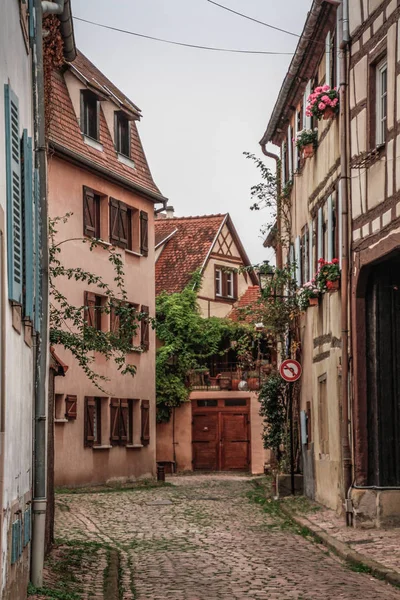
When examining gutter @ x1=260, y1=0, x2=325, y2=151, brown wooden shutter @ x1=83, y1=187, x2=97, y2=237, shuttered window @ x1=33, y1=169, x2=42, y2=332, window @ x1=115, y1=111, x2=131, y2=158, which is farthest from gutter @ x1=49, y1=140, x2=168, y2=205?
shuttered window @ x1=33, y1=169, x2=42, y2=332

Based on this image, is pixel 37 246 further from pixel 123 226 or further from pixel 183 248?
pixel 183 248

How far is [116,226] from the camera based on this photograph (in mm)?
31266

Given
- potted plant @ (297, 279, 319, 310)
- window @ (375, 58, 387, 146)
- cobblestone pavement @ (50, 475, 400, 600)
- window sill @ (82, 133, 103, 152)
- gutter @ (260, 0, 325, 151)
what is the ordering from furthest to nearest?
1. window sill @ (82, 133, 103, 152)
2. potted plant @ (297, 279, 319, 310)
3. gutter @ (260, 0, 325, 151)
4. window @ (375, 58, 387, 146)
5. cobblestone pavement @ (50, 475, 400, 600)

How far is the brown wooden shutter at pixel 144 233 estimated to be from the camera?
32.7 m

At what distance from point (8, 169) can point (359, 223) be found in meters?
9.49

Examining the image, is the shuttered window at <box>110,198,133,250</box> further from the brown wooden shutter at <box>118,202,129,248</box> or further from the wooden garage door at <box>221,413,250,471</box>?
the wooden garage door at <box>221,413,250,471</box>

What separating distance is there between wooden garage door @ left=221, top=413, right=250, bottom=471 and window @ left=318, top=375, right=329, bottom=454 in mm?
19051

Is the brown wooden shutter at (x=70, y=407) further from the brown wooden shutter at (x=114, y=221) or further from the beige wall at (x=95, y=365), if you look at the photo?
the brown wooden shutter at (x=114, y=221)

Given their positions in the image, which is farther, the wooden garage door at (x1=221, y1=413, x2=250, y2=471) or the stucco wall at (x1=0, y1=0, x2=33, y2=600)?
the wooden garage door at (x1=221, y1=413, x2=250, y2=471)

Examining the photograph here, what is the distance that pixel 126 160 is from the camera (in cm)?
3253

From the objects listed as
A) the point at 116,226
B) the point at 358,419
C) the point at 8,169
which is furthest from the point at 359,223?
the point at 116,226

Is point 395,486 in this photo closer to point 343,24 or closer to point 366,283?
point 366,283

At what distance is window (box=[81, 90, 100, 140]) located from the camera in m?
30.4

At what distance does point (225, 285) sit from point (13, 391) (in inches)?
1479
